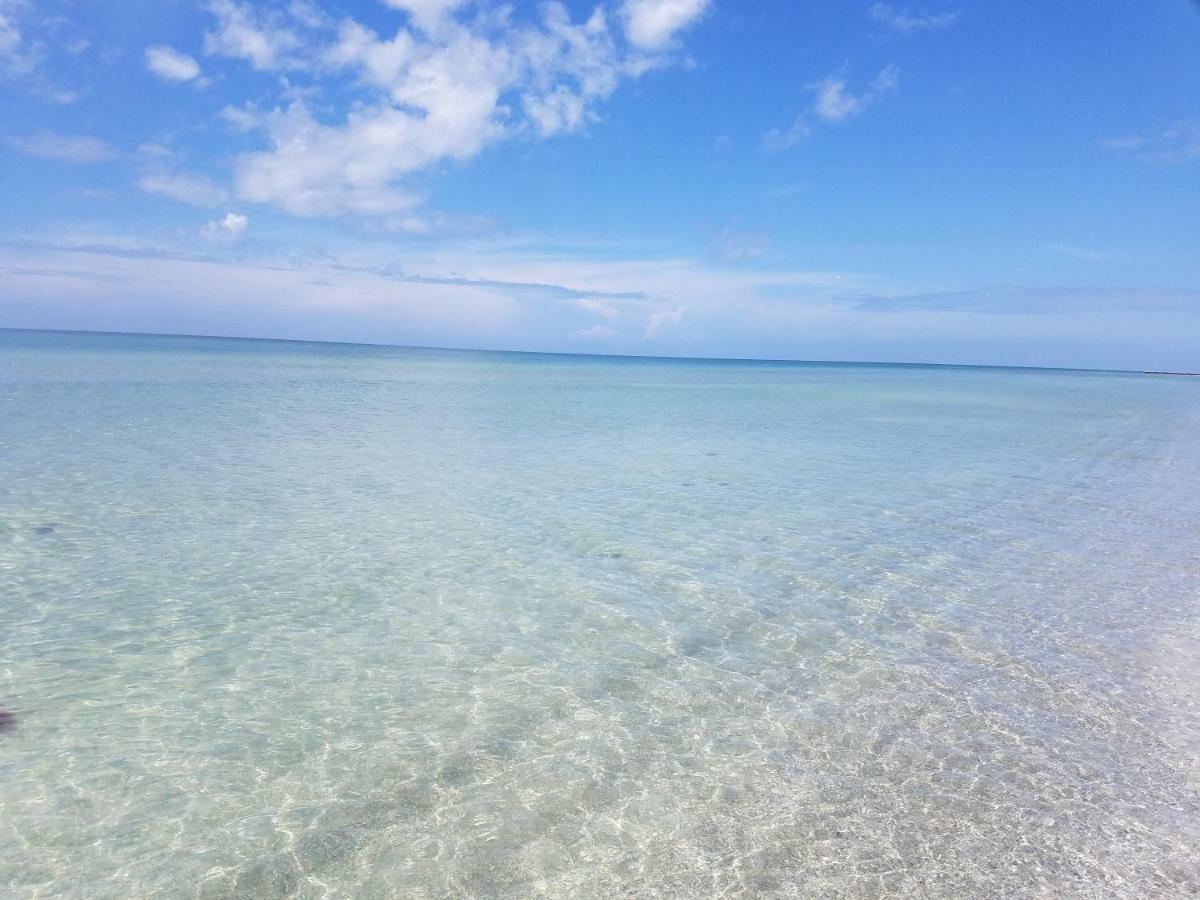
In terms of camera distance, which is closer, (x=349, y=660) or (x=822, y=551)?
(x=349, y=660)

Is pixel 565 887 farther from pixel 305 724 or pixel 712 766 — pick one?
pixel 305 724

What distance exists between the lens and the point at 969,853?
423cm

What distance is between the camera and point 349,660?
21.4 feet

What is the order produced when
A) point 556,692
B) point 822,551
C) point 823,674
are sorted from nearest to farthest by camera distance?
point 556,692 → point 823,674 → point 822,551

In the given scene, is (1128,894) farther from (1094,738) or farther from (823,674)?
(823,674)

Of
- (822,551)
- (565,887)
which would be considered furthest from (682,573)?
(565,887)

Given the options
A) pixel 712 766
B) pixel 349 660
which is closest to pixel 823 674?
pixel 712 766

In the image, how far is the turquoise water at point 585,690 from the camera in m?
4.14

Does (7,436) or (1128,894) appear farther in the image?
(7,436)

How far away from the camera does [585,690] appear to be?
613 cm

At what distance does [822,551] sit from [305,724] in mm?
7088

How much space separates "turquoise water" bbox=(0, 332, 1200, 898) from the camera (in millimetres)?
4145

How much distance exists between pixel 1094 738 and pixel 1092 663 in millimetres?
1576

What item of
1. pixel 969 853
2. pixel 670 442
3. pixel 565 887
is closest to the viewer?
pixel 565 887
